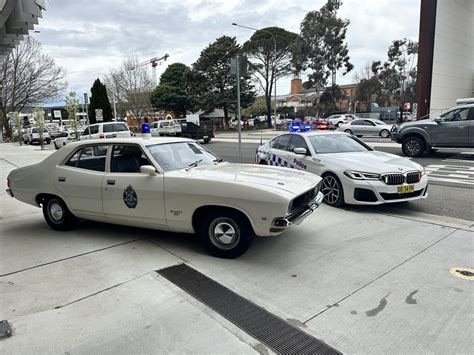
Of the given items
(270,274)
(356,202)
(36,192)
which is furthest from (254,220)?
(36,192)

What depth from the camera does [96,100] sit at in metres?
39.7

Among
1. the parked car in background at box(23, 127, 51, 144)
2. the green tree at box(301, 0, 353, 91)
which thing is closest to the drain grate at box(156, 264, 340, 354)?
the parked car in background at box(23, 127, 51, 144)

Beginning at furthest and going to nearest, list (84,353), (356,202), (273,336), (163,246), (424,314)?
(356,202)
(163,246)
(424,314)
(273,336)
(84,353)

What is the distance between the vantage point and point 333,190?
6.69m

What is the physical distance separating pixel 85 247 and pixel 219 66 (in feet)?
150

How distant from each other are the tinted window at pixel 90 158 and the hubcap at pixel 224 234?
1893 mm

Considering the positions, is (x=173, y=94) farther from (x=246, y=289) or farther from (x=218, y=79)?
(x=246, y=289)

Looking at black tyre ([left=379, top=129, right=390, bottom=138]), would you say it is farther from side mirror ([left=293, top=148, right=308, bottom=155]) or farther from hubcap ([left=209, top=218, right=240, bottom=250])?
hubcap ([left=209, top=218, right=240, bottom=250])

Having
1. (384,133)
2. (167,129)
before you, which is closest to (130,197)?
(384,133)

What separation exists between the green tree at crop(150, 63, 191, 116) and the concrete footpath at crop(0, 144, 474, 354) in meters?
49.2

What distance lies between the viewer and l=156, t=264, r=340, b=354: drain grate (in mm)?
2732

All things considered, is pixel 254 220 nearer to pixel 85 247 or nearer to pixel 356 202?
pixel 85 247

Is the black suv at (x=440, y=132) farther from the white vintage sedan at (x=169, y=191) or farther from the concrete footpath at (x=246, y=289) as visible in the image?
the white vintage sedan at (x=169, y=191)

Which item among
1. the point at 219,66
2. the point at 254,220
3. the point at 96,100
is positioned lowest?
the point at 254,220
